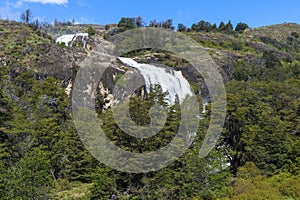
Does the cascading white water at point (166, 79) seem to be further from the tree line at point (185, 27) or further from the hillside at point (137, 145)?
the tree line at point (185, 27)

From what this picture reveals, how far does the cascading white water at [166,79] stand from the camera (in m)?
37.5

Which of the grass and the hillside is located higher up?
the hillside

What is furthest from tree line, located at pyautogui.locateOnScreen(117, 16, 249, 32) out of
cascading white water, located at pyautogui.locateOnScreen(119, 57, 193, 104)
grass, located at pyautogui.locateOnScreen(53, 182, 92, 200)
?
grass, located at pyautogui.locateOnScreen(53, 182, 92, 200)

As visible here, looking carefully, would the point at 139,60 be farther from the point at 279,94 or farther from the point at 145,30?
the point at 279,94

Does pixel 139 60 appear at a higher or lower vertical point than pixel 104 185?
higher

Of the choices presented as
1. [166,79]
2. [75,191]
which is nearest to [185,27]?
[166,79]

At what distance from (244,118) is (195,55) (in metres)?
21.5

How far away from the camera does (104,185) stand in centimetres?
1609

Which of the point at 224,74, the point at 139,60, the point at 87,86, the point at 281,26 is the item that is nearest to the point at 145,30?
the point at 139,60

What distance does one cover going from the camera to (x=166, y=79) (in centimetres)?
3991

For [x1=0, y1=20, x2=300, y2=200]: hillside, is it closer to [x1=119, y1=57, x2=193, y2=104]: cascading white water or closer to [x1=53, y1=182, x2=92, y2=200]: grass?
[x1=53, y1=182, x2=92, y2=200]: grass

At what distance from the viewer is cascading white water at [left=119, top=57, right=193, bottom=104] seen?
37497 millimetres

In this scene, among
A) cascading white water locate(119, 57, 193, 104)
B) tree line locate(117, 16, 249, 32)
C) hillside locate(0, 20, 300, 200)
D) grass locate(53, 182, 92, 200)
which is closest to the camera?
hillside locate(0, 20, 300, 200)

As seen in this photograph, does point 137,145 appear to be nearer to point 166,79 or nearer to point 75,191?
point 75,191
